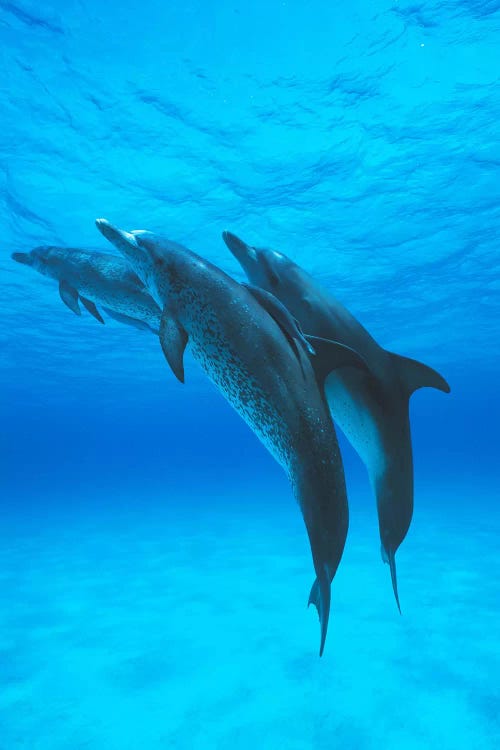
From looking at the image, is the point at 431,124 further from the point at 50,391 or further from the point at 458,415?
the point at 458,415

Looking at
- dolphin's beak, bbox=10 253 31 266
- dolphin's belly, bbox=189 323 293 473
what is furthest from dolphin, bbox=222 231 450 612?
dolphin's beak, bbox=10 253 31 266

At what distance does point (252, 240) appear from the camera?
19.5m

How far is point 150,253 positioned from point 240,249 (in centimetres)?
58

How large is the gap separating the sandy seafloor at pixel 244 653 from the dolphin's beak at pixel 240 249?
579cm

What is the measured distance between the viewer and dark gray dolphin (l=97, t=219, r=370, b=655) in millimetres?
2523

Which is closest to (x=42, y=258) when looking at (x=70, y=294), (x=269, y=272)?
(x=70, y=294)

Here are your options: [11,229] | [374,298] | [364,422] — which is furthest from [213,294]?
[374,298]

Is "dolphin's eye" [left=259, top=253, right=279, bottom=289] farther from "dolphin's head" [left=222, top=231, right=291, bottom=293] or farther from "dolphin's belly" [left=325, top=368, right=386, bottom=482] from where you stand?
"dolphin's belly" [left=325, top=368, right=386, bottom=482]

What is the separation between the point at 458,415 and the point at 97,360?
278 feet

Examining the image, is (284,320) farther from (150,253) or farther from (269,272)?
(150,253)

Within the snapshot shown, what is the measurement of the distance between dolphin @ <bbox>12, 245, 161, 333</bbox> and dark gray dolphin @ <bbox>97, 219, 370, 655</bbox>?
86cm

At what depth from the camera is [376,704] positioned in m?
6.94

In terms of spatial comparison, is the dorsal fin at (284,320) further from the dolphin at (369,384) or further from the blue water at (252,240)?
the blue water at (252,240)

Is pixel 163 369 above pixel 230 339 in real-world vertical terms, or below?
above
